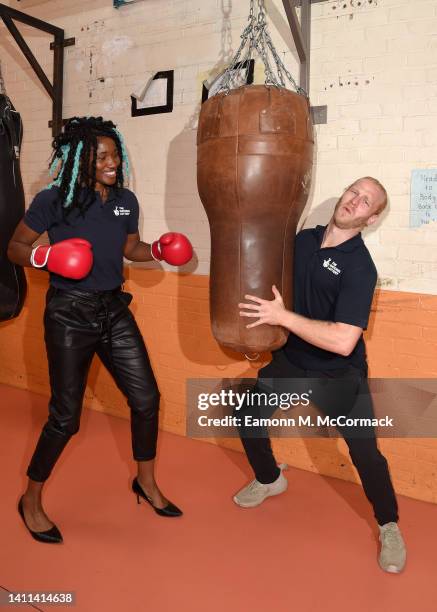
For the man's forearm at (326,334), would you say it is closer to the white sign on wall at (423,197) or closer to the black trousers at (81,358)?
the black trousers at (81,358)

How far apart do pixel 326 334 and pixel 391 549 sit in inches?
33.2

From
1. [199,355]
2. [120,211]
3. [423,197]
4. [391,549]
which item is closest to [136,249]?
[120,211]

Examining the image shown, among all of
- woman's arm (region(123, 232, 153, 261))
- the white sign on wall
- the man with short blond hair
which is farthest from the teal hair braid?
→ the white sign on wall

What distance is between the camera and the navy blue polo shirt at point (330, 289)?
190 cm

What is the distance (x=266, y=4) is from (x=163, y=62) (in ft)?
2.16

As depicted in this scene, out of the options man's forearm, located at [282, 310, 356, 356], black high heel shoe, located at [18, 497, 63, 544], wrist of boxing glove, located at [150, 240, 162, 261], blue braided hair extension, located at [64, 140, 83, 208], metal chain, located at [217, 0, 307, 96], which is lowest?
black high heel shoe, located at [18, 497, 63, 544]

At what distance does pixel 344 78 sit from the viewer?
246 centimetres

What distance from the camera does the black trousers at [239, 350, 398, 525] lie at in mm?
1944

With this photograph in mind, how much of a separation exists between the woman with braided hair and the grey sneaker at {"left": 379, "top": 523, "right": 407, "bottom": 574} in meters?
0.97

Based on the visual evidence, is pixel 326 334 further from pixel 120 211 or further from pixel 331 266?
pixel 120 211

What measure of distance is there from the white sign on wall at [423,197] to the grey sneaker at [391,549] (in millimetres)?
1265

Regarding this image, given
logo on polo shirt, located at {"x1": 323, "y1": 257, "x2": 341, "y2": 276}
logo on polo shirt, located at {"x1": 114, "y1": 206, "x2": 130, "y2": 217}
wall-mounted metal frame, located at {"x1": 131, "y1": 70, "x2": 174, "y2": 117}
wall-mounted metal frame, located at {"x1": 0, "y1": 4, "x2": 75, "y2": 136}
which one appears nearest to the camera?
logo on polo shirt, located at {"x1": 323, "y1": 257, "x2": 341, "y2": 276}

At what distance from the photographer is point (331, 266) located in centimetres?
198

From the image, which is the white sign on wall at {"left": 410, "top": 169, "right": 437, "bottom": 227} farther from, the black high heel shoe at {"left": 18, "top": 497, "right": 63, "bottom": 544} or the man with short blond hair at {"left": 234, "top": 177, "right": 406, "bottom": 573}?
the black high heel shoe at {"left": 18, "top": 497, "right": 63, "bottom": 544}
